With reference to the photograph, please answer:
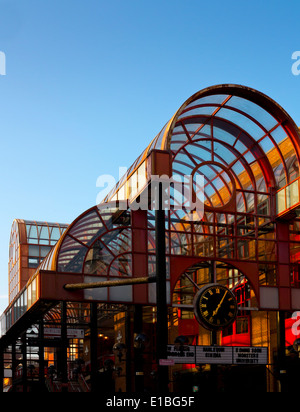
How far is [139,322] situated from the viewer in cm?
3488

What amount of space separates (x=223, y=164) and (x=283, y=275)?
7178 mm

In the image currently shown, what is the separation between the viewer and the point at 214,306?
34.6m

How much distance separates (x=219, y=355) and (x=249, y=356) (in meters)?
1.61

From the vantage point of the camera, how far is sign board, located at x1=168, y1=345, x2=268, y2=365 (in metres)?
33.3

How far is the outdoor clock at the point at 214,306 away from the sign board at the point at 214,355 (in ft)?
3.55

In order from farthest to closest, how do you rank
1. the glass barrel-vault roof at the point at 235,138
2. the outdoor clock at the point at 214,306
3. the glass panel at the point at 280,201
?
1. the glass panel at the point at 280,201
2. the glass barrel-vault roof at the point at 235,138
3. the outdoor clock at the point at 214,306

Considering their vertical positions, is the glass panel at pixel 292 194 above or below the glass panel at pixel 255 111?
→ below

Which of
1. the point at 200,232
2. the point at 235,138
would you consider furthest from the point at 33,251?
the point at 235,138

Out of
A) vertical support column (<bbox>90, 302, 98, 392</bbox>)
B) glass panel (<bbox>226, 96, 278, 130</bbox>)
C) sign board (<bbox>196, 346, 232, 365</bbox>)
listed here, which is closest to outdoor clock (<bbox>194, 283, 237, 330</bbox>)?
sign board (<bbox>196, 346, 232, 365</bbox>)

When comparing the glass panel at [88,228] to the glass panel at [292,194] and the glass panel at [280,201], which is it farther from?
the glass panel at [292,194]

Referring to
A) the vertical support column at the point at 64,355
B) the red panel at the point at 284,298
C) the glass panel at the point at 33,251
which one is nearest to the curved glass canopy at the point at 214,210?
the red panel at the point at 284,298

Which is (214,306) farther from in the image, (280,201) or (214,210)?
(280,201)

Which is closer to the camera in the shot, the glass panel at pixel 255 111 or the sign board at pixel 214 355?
the sign board at pixel 214 355

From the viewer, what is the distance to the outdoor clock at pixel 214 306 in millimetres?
34250
